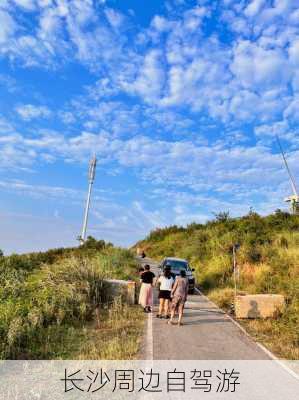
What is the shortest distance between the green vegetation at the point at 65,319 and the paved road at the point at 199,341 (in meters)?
0.47

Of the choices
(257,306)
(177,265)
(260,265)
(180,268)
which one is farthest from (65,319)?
(260,265)

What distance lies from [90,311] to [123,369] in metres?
6.64

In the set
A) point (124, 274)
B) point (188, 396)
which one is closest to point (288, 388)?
point (188, 396)

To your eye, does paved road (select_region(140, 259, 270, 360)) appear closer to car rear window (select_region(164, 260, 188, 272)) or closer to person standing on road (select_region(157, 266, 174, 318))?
person standing on road (select_region(157, 266, 174, 318))

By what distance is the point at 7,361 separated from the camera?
8891 mm

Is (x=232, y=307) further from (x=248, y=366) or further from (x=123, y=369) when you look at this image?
(x=123, y=369)

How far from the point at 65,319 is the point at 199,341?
4.09 m

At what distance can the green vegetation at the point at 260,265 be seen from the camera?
13.1 meters

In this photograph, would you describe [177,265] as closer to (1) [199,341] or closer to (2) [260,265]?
(2) [260,265]

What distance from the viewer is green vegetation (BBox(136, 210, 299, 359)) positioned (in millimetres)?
13125

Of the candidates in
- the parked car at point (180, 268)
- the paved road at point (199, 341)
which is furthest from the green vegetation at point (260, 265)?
the parked car at point (180, 268)

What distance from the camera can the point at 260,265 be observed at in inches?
876

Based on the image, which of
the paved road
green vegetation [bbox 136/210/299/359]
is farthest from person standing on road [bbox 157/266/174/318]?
green vegetation [bbox 136/210/299/359]

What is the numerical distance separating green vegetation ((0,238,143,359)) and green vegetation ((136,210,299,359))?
3.97 metres
